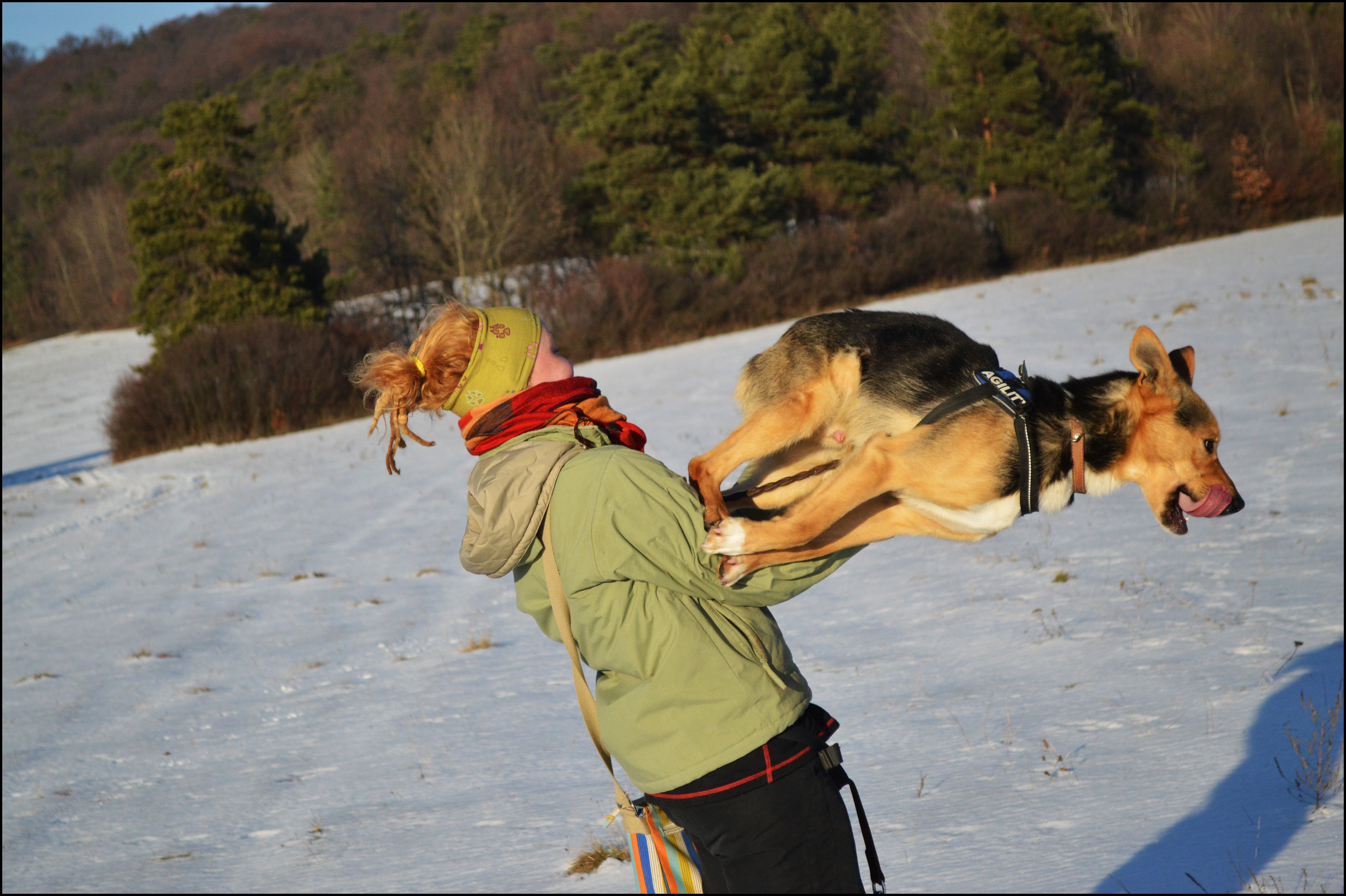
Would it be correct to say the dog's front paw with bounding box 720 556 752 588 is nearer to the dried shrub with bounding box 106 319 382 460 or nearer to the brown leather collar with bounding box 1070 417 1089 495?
the brown leather collar with bounding box 1070 417 1089 495

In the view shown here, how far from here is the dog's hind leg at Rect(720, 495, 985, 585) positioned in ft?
6.20

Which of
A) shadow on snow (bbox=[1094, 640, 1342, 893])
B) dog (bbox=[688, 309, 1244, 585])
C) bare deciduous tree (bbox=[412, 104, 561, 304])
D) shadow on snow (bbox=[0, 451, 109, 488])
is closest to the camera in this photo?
dog (bbox=[688, 309, 1244, 585])

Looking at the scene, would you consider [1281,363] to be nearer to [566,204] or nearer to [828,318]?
[828,318]

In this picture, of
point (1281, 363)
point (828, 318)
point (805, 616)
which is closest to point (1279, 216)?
point (1281, 363)

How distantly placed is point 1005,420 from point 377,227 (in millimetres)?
37462

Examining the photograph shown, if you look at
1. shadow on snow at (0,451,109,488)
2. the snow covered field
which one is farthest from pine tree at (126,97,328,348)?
the snow covered field

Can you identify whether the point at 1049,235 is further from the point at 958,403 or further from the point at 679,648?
the point at 679,648

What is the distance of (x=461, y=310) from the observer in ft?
7.27

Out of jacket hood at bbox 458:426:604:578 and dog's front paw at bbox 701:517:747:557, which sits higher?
jacket hood at bbox 458:426:604:578

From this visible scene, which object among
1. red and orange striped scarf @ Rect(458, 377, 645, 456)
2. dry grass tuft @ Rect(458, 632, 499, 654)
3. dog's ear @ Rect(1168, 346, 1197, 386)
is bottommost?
dry grass tuft @ Rect(458, 632, 499, 654)

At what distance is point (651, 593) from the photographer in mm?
1984

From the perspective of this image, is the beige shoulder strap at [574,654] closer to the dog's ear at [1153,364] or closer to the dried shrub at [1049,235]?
the dog's ear at [1153,364]

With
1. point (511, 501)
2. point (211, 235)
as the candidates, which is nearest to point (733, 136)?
point (211, 235)

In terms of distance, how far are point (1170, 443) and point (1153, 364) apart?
0.75 ft
